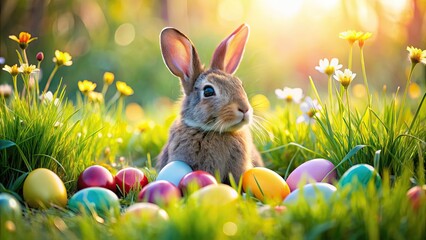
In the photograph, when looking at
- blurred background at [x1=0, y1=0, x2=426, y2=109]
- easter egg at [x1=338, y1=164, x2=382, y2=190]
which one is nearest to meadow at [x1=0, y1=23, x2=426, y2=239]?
easter egg at [x1=338, y1=164, x2=382, y2=190]

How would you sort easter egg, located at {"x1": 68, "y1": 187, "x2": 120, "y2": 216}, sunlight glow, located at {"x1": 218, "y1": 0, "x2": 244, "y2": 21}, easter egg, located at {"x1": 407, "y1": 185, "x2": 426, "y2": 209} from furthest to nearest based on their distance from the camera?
sunlight glow, located at {"x1": 218, "y1": 0, "x2": 244, "y2": 21} → easter egg, located at {"x1": 68, "y1": 187, "x2": 120, "y2": 216} → easter egg, located at {"x1": 407, "y1": 185, "x2": 426, "y2": 209}

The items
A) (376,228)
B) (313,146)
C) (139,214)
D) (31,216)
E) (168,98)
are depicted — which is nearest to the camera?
(376,228)

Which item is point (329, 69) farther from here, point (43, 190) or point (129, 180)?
point (43, 190)

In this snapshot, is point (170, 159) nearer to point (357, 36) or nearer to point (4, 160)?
point (4, 160)

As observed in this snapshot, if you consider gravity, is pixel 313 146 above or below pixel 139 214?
below

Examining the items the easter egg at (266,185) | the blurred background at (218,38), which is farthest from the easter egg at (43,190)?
the blurred background at (218,38)

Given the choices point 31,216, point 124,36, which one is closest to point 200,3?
point 124,36

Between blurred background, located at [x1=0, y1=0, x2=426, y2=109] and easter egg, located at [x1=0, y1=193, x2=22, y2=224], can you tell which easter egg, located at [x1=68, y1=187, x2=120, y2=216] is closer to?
easter egg, located at [x1=0, y1=193, x2=22, y2=224]
